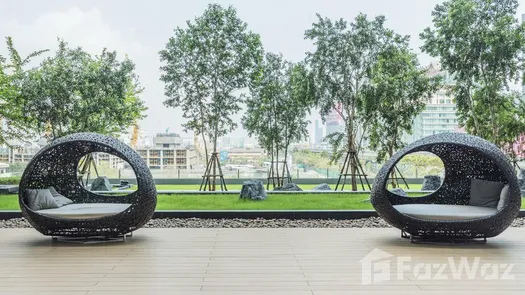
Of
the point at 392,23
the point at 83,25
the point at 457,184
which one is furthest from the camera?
the point at 83,25

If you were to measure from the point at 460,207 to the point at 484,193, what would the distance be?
0.39m

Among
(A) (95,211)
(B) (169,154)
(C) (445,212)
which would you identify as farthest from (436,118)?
(A) (95,211)

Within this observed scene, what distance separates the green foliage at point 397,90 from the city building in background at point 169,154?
4532 mm

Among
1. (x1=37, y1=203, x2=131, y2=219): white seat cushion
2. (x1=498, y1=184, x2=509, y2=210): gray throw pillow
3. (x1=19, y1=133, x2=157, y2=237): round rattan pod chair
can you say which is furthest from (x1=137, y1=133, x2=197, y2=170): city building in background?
(x1=498, y1=184, x2=509, y2=210): gray throw pillow

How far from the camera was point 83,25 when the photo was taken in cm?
1348

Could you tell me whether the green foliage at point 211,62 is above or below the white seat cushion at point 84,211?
above

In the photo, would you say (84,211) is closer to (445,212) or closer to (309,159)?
(445,212)

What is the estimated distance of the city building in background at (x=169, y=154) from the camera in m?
13.1

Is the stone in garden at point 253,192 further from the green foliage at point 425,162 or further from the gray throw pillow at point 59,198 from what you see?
the green foliage at point 425,162

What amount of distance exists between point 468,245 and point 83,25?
36.6 ft

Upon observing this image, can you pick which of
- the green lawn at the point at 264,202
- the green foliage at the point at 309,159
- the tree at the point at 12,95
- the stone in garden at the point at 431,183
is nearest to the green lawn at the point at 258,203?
the green lawn at the point at 264,202

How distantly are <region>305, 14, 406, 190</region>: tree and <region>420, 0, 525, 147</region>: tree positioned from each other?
51.1 inches

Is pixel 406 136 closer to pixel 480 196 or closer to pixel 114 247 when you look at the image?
pixel 480 196

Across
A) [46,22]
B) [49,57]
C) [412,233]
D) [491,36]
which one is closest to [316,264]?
[412,233]
